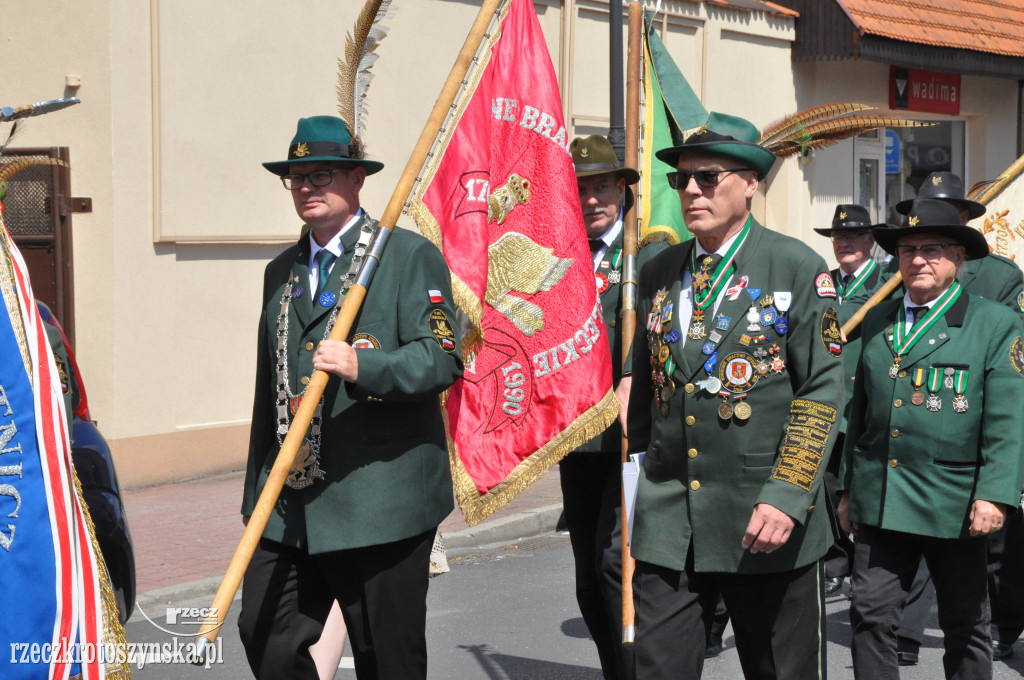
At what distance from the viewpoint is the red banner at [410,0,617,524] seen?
17.0 feet

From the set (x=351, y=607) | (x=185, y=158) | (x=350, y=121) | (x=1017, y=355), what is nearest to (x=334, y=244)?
(x=350, y=121)

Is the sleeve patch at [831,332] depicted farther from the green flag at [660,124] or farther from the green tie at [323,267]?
the green flag at [660,124]

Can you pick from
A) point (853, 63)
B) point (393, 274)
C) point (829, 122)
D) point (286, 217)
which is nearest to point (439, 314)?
point (393, 274)

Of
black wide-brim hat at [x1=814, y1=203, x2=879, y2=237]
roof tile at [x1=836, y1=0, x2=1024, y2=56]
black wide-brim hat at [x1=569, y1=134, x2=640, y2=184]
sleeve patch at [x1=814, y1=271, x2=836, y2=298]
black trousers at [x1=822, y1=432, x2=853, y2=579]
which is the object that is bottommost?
black trousers at [x1=822, y1=432, x2=853, y2=579]

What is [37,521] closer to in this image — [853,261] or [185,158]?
[853,261]

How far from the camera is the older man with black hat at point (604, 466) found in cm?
506

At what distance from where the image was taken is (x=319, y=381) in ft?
12.2

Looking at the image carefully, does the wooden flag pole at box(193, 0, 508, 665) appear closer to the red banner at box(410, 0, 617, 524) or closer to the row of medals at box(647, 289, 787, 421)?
the red banner at box(410, 0, 617, 524)

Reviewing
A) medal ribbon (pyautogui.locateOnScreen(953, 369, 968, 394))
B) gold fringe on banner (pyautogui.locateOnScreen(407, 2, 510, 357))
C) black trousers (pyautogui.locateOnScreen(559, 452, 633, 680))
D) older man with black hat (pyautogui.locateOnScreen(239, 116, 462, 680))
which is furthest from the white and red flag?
medal ribbon (pyautogui.locateOnScreen(953, 369, 968, 394))

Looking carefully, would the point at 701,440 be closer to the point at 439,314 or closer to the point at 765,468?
the point at 765,468

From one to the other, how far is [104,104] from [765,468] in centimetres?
747

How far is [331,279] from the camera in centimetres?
413

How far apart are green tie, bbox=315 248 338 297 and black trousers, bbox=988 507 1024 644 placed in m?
3.61

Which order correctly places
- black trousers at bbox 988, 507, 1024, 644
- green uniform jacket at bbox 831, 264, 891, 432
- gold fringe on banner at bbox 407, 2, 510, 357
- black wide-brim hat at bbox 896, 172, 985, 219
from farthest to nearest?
green uniform jacket at bbox 831, 264, 891, 432, black trousers at bbox 988, 507, 1024, 644, black wide-brim hat at bbox 896, 172, 985, 219, gold fringe on banner at bbox 407, 2, 510, 357
